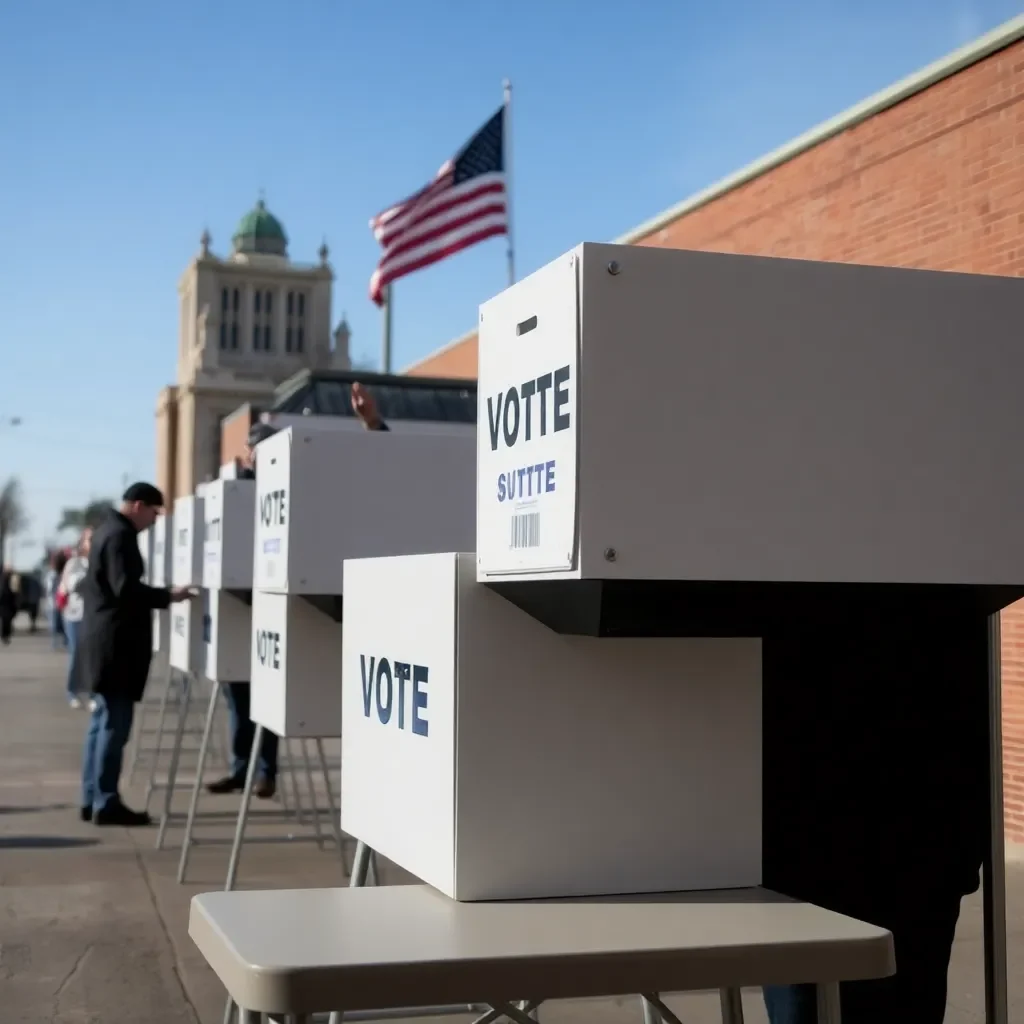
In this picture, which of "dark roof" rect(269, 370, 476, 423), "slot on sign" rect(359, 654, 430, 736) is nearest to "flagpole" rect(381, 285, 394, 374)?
"dark roof" rect(269, 370, 476, 423)

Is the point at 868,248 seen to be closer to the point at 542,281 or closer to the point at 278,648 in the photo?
the point at 278,648

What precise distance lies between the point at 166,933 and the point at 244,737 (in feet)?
12.1

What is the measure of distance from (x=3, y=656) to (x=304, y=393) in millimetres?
9229

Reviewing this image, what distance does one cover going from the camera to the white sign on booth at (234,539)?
7234 millimetres

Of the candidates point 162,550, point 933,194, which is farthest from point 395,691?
point 162,550

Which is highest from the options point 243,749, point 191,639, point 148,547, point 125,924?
point 148,547

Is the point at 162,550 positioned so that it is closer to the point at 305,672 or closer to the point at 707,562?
the point at 305,672

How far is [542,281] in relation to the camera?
2.36 m

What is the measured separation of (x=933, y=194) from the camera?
8648 mm

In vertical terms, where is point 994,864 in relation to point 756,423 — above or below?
below

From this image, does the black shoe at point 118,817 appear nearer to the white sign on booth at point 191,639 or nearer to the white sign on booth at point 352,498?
the white sign on booth at point 191,639

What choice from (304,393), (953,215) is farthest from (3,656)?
(953,215)

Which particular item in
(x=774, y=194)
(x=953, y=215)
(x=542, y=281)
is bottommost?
(x=542, y=281)

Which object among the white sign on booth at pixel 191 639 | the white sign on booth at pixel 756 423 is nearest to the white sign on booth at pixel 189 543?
the white sign on booth at pixel 191 639
